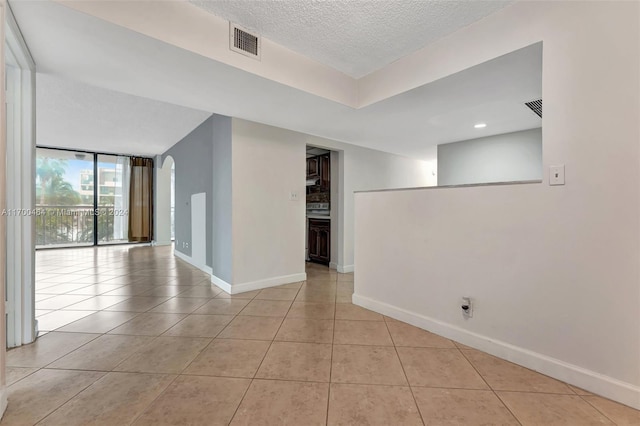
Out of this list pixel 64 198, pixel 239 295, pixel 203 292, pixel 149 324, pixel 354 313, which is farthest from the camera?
pixel 64 198

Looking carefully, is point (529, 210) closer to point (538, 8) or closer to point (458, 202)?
point (458, 202)

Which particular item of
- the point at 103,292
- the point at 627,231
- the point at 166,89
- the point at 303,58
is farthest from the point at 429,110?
the point at 103,292

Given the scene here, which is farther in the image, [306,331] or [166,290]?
[166,290]

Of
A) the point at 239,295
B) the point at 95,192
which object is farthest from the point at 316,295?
the point at 95,192

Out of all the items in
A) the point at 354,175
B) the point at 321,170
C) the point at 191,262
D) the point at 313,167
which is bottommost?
the point at 191,262

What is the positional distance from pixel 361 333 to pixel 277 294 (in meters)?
1.36

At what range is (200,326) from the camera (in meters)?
2.40

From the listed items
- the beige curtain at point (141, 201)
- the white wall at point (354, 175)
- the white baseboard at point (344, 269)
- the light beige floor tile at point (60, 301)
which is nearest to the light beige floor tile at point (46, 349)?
the light beige floor tile at point (60, 301)

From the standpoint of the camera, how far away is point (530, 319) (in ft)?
5.82

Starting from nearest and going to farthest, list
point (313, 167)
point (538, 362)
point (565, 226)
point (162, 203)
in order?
point (565, 226), point (538, 362), point (313, 167), point (162, 203)

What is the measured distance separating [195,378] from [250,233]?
1972mm

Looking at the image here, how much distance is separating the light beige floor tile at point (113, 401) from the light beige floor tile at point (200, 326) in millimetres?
578

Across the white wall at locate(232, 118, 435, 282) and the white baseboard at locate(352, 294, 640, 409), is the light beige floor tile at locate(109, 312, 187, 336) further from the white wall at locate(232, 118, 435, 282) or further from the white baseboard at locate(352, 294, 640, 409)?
the white baseboard at locate(352, 294, 640, 409)

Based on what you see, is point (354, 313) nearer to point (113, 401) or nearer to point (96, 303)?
point (113, 401)
